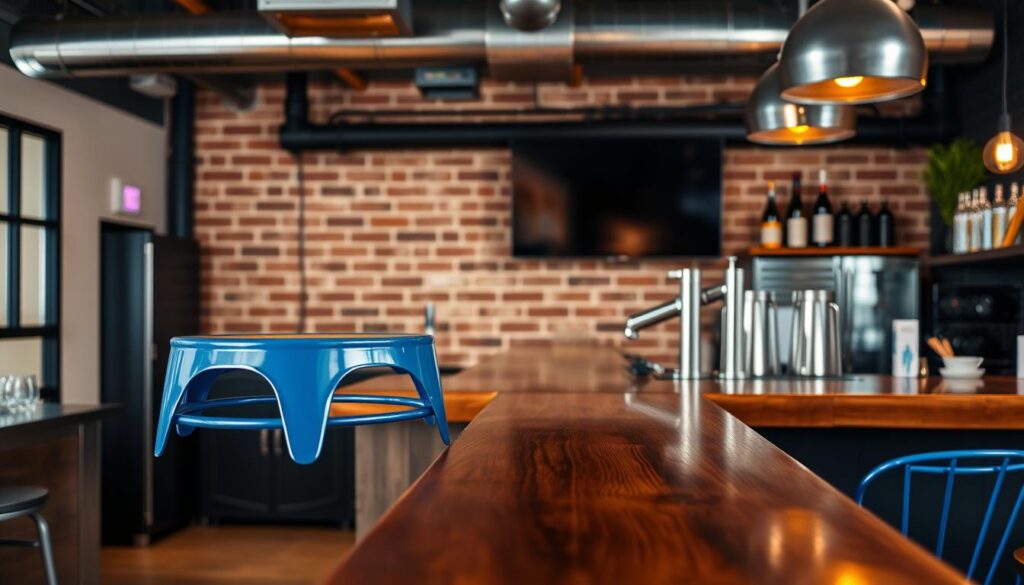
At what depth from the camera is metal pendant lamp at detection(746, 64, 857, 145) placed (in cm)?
284

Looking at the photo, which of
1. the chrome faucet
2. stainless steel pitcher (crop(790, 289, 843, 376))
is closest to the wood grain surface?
the chrome faucet

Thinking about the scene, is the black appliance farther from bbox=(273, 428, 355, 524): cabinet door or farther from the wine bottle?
→ bbox=(273, 428, 355, 524): cabinet door

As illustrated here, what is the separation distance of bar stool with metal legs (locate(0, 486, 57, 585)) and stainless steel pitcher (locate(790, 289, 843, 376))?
2354 millimetres

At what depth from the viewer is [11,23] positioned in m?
4.01

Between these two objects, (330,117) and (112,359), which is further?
(330,117)

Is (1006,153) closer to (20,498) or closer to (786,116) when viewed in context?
(786,116)

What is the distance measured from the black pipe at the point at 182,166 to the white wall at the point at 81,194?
1.13 ft

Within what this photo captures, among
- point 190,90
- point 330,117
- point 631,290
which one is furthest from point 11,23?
point 631,290

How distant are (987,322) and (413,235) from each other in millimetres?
2935

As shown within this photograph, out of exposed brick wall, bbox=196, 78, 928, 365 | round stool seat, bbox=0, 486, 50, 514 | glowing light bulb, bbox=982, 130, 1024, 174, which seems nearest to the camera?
round stool seat, bbox=0, 486, 50, 514

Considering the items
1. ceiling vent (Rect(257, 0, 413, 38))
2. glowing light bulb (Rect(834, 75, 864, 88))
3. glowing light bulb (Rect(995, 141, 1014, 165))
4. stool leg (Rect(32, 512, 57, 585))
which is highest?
ceiling vent (Rect(257, 0, 413, 38))

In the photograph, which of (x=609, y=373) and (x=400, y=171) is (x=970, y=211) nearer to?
(x=609, y=373)

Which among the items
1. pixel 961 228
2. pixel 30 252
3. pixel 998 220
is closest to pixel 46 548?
pixel 30 252

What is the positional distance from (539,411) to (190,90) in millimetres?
4207
